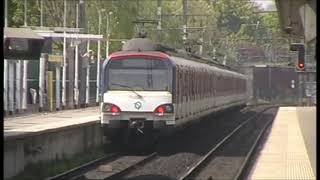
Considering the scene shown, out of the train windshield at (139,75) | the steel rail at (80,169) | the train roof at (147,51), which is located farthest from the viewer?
the train roof at (147,51)

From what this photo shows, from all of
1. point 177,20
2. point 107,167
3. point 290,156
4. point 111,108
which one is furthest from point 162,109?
point 177,20

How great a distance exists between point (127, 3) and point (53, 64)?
1192 cm

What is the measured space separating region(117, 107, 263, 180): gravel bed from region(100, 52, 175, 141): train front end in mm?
1095

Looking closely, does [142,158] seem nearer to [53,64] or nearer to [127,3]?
[53,64]

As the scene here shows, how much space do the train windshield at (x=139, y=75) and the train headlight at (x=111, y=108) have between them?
46 cm

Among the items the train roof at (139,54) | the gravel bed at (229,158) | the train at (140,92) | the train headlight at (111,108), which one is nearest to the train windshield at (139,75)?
the train at (140,92)

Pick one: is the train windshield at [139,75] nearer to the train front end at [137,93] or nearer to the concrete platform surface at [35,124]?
the train front end at [137,93]

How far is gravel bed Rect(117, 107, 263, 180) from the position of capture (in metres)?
16.0

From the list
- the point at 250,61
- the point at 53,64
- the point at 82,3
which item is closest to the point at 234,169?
the point at 53,64

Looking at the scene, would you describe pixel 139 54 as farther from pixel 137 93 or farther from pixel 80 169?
pixel 80 169

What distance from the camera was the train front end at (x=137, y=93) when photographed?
18.9 m

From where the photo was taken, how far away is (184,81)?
20891mm

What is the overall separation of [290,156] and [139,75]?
455cm

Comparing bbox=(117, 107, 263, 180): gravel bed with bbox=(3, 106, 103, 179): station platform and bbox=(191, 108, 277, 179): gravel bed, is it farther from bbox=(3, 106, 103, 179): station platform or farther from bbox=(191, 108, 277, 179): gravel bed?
bbox=(3, 106, 103, 179): station platform
